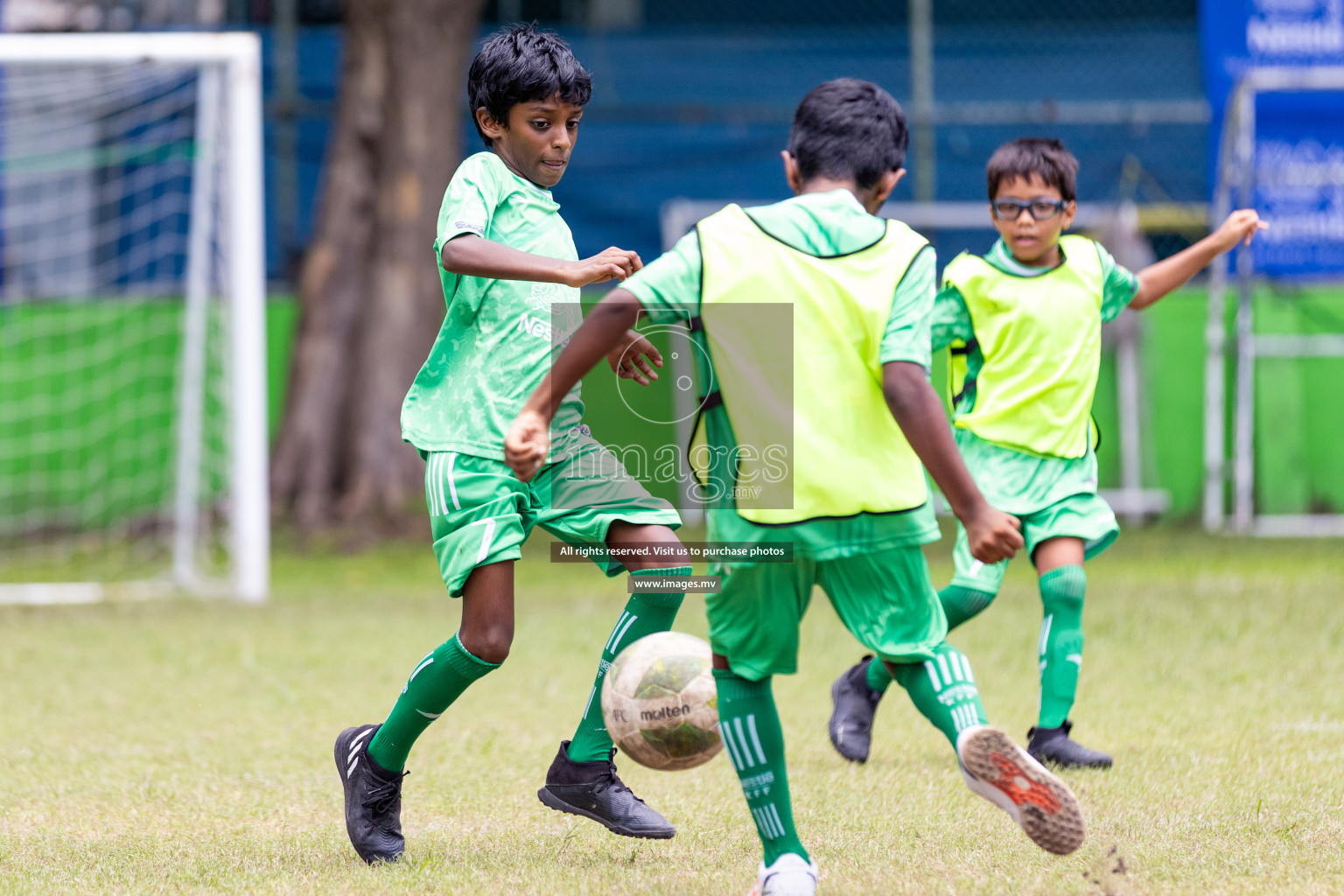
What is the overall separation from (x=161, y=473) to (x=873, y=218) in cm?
878

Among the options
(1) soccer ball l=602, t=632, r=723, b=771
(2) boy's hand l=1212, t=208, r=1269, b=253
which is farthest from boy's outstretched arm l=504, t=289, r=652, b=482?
(2) boy's hand l=1212, t=208, r=1269, b=253

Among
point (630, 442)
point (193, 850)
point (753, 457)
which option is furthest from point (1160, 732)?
point (630, 442)

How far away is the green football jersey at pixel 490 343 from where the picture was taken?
328cm

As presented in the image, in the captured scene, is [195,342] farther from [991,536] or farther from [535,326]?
[991,536]

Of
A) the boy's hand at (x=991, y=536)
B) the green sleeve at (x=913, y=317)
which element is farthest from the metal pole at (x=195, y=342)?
the boy's hand at (x=991, y=536)

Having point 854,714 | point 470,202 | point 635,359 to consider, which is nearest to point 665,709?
point 635,359

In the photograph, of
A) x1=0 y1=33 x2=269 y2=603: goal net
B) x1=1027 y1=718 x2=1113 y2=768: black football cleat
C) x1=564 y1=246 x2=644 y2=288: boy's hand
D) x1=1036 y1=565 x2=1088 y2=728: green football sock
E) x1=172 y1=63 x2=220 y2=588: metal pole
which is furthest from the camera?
x1=172 y1=63 x2=220 y2=588: metal pole

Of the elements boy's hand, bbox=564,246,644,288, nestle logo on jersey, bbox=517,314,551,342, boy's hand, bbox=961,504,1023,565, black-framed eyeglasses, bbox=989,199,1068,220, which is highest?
black-framed eyeglasses, bbox=989,199,1068,220

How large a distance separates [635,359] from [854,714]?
1426mm

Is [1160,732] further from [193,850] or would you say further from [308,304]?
[308,304]

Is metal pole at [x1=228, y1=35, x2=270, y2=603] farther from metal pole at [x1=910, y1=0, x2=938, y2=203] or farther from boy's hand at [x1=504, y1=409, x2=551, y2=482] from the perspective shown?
boy's hand at [x1=504, y1=409, x2=551, y2=482]

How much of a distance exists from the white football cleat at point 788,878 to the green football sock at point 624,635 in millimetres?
746

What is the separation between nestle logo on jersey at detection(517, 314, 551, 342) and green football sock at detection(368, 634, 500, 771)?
0.67 meters

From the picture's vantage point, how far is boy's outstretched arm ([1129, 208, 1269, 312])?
4375 millimetres
